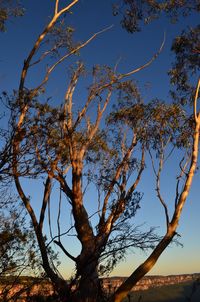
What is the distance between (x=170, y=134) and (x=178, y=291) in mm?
78180

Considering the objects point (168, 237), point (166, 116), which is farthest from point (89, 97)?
point (168, 237)

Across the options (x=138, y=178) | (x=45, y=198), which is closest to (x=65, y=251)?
(x=45, y=198)

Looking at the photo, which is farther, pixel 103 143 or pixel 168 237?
pixel 103 143

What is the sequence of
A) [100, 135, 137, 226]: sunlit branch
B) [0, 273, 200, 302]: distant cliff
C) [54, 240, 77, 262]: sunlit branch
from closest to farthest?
1. [0, 273, 200, 302]: distant cliff
2. [54, 240, 77, 262]: sunlit branch
3. [100, 135, 137, 226]: sunlit branch

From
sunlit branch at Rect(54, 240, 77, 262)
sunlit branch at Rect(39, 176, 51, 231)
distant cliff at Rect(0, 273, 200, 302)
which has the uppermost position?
sunlit branch at Rect(39, 176, 51, 231)

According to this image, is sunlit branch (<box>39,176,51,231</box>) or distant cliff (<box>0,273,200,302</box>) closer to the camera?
distant cliff (<box>0,273,200,302</box>)

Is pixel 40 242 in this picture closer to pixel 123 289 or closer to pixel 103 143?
pixel 123 289

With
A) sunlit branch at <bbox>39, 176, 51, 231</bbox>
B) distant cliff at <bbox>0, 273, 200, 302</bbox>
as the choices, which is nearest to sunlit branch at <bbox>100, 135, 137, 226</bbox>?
sunlit branch at <bbox>39, 176, 51, 231</bbox>

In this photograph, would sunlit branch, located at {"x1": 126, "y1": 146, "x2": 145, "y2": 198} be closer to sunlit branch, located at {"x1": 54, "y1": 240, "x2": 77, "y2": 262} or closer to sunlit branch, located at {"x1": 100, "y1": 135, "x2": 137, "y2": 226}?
sunlit branch, located at {"x1": 100, "y1": 135, "x2": 137, "y2": 226}

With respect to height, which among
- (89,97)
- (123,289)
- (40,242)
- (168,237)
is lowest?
(123,289)

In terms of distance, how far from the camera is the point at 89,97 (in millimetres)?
12219

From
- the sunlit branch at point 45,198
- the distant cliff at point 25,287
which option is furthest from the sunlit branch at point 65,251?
the distant cliff at point 25,287

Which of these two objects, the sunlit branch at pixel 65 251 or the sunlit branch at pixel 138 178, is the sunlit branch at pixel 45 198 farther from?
the sunlit branch at pixel 138 178

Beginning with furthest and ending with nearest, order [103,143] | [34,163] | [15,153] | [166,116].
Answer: [103,143] < [166,116] < [34,163] < [15,153]
